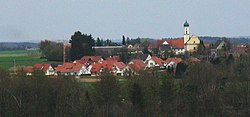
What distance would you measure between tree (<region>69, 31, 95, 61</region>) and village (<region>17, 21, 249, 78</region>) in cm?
112

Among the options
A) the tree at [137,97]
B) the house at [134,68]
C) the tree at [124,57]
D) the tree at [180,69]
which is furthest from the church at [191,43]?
the tree at [137,97]

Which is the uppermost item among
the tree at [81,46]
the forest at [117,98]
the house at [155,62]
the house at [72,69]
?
the tree at [81,46]

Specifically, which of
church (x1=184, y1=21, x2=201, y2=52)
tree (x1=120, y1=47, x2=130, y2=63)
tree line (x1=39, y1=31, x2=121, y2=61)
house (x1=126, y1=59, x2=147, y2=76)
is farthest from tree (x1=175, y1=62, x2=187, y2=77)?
church (x1=184, y1=21, x2=201, y2=52)

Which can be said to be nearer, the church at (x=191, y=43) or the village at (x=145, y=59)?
the village at (x=145, y=59)

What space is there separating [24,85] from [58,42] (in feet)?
131

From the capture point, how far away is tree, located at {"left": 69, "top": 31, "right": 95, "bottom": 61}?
144 feet

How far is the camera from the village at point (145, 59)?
32.7 m

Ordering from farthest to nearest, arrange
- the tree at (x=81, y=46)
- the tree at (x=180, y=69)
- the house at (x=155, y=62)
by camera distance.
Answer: the tree at (x=81, y=46)
the house at (x=155, y=62)
the tree at (x=180, y=69)

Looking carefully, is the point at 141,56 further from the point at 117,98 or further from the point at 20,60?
the point at 117,98

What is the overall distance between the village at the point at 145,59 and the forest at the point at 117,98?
2.53 meters

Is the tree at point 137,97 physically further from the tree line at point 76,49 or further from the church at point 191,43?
the church at point 191,43

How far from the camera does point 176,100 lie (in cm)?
1764

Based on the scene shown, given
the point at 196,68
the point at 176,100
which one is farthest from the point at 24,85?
the point at 196,68

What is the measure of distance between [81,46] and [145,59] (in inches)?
279
